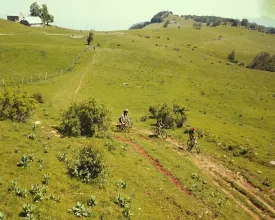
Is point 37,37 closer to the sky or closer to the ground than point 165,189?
closer to the sky

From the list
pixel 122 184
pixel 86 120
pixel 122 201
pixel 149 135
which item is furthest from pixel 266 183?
pixel 86 120

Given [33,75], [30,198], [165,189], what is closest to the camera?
[30,198]

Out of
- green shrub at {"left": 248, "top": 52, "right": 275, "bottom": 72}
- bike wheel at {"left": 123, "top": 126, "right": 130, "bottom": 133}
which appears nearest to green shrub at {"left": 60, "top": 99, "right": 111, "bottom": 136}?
bike wheel at {"left": 123, "top": 126, "right": 130, "bottom": 133}

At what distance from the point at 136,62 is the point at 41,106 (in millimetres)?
51210

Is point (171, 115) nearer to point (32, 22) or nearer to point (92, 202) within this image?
point (92, 202)

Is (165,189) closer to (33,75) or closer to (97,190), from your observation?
(97,190)

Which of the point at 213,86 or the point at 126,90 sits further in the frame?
the point at 213,86

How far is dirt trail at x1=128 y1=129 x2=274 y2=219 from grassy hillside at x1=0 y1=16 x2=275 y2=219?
0.14 meters

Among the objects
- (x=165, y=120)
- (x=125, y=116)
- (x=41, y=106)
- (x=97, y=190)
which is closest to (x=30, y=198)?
(x=97, y=190)

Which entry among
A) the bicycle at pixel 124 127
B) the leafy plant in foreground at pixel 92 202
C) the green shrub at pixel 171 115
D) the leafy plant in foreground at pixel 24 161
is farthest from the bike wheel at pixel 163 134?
the leafy plant in foreground at pixel 92 202

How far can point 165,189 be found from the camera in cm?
2212

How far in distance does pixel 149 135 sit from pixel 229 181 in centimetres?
1331

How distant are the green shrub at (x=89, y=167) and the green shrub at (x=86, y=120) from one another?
28.0ft

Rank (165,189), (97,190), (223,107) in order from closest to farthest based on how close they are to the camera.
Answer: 1. (97,190)
2. (165,189)
3. (223,107)
